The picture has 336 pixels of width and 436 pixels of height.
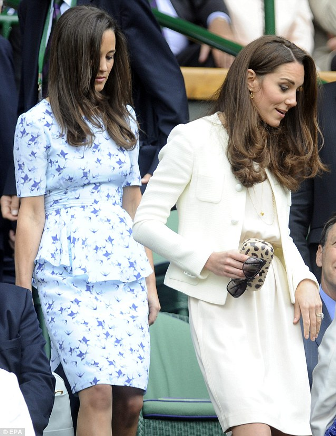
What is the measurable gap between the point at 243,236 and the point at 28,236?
934 millimetres

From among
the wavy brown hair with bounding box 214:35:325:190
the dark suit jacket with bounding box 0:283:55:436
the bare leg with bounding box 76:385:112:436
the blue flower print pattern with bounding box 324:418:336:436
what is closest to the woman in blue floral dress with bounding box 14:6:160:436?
the bare leg with bounding box 76:385:112:436

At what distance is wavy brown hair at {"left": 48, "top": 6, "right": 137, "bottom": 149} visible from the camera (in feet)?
15.3

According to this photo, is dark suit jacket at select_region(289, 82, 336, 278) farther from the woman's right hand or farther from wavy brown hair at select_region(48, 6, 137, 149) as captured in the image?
the woman's right hand

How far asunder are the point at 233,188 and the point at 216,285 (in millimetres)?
325

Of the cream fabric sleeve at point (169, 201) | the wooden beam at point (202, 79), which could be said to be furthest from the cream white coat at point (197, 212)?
the wooden beam at point (202, 79)

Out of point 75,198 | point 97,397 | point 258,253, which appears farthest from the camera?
point 75,198

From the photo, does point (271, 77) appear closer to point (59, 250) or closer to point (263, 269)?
point (263, 269)

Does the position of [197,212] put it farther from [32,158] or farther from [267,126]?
[32,158]

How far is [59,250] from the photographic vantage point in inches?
178

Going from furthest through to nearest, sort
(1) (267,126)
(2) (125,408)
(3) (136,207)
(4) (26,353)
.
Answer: (3) (136,207) < (2) (125,408) < (1) (267,126) < (4) (26,353)

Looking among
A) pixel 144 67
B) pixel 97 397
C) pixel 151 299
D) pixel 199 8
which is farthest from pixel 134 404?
pixel 199 8

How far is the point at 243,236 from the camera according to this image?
4020 millimetres

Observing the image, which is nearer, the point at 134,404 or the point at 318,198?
the point at 134,404

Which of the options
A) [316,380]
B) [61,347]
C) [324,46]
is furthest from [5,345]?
[324,46]
